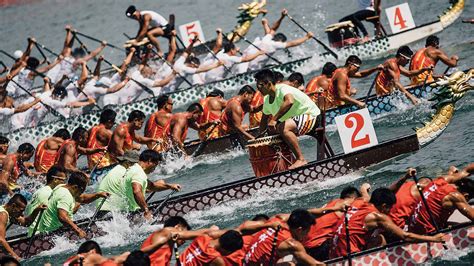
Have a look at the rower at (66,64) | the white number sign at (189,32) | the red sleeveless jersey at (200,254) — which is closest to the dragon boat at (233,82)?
the rower at (66,64)

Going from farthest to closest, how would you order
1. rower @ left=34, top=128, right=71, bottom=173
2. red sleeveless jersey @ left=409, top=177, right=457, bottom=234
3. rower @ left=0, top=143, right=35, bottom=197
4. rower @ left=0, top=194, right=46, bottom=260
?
rower @ left=34, top=128, right=71, bottom=173, rower @ left=0, top=143, right=35, bottom=197, rower @ left=0, top=194, right=46, bottom=260, red sleeveless jersey @ left=409, top=177, right=457, bottom=234

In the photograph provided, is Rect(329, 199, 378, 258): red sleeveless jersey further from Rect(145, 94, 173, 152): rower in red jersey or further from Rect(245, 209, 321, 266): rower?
Rect(145, 94, 173, 152): rower in red jersey

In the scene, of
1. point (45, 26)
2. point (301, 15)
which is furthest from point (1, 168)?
point (45, 26)

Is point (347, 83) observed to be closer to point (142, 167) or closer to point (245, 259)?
point (142, 167)

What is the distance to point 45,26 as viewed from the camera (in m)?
37.1

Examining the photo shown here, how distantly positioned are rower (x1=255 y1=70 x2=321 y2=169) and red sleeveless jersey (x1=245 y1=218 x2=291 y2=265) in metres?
3.65

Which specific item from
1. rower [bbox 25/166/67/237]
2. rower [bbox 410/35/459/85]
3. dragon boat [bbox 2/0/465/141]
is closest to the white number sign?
dragon boat [bbox 2/0/465/141]

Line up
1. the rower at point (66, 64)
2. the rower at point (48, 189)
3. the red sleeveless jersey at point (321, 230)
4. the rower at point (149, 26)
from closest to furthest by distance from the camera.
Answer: the red sleeveless jersey at point (321, 230) < the rower at point (48, 189) < the rower at point (149, 26) < the rower at point (66, 64)

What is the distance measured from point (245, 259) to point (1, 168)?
6964mm

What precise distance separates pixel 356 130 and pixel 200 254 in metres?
4.24

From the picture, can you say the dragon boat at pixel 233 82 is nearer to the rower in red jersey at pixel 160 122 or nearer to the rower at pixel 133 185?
the rower in red jersey at pixel 160 122

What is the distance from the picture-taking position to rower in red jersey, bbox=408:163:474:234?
36.7 ft

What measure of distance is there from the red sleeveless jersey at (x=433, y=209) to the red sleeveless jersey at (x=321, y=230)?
0.81 meters

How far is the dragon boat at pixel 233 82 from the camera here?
21.8 metres
